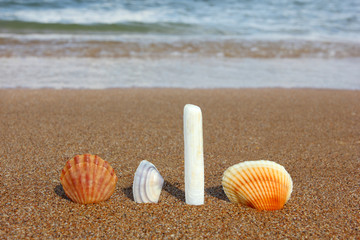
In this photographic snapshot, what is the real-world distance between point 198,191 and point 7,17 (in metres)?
12.0

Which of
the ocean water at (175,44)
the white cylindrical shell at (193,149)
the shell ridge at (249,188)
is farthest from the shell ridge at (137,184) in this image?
the ocean water at (175,44)

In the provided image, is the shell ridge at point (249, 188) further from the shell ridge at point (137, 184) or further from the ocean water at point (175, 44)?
the ocean water at point (175, 44)

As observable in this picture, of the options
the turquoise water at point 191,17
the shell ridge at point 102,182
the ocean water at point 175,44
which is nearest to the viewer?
the shell ridge at point 102,182

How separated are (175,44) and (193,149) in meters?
6.97

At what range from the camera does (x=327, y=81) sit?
226 inches

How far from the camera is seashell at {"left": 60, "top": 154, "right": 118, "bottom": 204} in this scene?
182 centimetres

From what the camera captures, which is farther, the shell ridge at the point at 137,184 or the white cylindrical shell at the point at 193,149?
the shell ridge at the point at 137,184

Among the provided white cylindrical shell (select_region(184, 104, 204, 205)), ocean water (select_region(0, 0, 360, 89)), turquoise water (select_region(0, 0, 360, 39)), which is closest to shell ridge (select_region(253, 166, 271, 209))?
white cylindrical shell (select_region(184, 104, 204, 205))

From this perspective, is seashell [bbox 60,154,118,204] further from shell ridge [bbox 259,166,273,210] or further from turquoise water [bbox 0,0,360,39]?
turquoise water [bbox 0,0,360,39]

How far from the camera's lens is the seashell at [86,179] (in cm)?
182

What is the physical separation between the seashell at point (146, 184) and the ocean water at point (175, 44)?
11.0 ft

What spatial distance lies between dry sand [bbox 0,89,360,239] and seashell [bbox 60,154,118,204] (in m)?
0.07

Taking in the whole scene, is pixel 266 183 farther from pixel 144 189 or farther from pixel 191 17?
pixel 191 17

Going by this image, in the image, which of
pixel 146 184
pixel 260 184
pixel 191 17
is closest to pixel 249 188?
pixel 260 184
